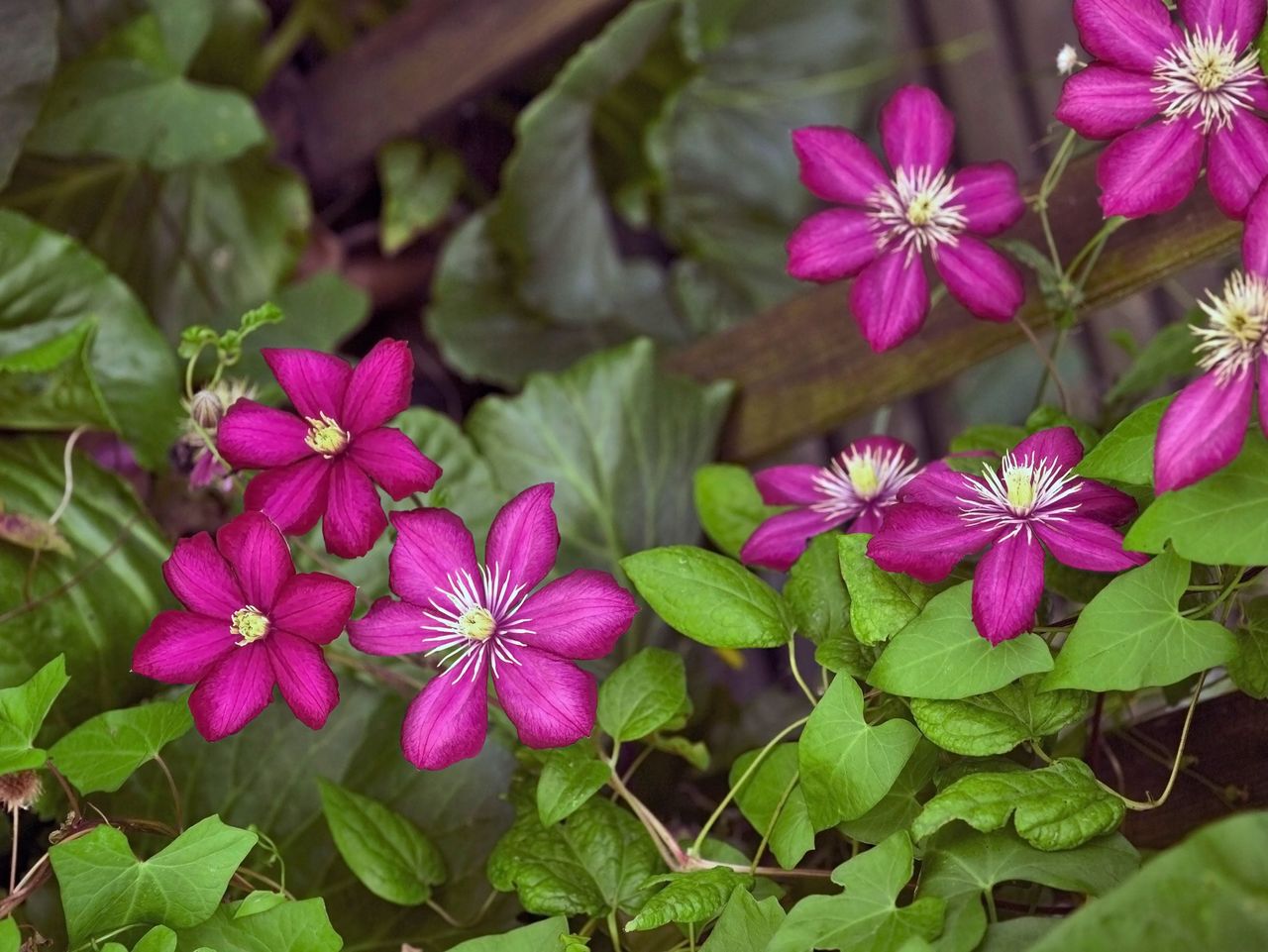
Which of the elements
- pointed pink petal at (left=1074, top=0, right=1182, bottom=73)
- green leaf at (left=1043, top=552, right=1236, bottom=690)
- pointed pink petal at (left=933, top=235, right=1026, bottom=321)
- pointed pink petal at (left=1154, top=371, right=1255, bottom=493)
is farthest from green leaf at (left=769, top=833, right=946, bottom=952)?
pointed pink petal at (left=1074, top=0, right=1182, bottom=73)

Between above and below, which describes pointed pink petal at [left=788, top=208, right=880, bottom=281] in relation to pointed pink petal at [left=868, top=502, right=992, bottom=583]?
above

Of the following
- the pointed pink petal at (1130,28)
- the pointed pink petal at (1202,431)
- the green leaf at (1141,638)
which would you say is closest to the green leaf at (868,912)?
the green leaf at (1141,638)

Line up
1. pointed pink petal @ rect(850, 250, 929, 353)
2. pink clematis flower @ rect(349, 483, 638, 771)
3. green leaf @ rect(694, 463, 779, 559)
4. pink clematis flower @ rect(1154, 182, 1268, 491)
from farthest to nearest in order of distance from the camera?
green leaf @ rect(694, 463, 779, 559) → pointed pink petal @ rect(850, 250, 929, 353) → pink clematis flower @ rect(349, 483, 638, 771) → pink clematis flower @ rect(1154, 182, 1268, 491)

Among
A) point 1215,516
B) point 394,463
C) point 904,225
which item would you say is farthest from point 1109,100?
point 394,463

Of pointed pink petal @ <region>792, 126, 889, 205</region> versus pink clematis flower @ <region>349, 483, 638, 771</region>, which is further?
pointed pink petal @ <region>792, 126, 889, 205</region>

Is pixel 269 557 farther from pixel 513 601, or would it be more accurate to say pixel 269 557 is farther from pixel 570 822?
pixel 570 822

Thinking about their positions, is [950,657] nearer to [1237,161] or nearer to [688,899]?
[688,899]

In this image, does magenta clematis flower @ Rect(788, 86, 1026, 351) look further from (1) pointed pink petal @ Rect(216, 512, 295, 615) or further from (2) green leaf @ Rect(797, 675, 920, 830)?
(1) pointed pink petal @ Rect(216, 512, 295, 615)

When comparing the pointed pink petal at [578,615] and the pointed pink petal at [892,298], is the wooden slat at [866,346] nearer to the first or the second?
the pointed pink petal at [892,298]
